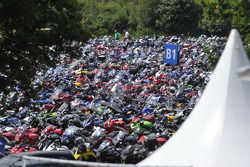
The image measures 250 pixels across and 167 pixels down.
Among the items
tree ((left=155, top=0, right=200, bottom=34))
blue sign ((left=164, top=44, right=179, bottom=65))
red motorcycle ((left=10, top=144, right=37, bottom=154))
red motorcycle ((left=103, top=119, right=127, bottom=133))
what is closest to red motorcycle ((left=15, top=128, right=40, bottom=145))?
red motorcycle ((left=10, top=144, right=37, bottom=154))

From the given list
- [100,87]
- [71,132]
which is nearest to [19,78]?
[71,132]

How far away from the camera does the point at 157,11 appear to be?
63688 millimetres

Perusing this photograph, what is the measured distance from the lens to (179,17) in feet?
202

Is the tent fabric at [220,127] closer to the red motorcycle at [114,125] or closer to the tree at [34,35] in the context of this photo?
the tree at [34,35]

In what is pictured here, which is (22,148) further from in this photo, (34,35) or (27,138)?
(34,35)

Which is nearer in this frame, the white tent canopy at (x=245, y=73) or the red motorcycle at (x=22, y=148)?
the white tent canopy at (x=245, y=73)

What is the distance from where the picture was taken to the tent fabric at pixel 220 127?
246 inches

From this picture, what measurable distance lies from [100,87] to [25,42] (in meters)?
12.6

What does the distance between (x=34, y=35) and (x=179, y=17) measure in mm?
50931

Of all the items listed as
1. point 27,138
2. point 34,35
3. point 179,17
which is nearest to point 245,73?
point 34,35

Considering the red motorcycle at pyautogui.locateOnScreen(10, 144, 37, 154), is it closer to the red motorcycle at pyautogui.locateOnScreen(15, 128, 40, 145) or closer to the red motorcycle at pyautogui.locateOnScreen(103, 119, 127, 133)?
the red motorcycle at pyautogui.locateOnScreen(15, 128, 40, 145)

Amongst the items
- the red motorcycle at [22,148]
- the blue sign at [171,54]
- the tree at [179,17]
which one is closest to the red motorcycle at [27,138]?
the red motorcycle at [22,148]

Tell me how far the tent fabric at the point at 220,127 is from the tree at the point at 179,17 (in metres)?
53.8

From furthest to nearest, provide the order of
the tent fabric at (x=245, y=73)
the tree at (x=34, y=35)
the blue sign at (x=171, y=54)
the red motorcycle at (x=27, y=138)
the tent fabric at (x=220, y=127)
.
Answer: the blue sign at (x=171, y=54) → the red motorcycle at (x=27, y=138) → the tree at (x=34, y=35) → the tent fabric at (x=245, y=73) → the tent fabric at (x=220, y=127)
